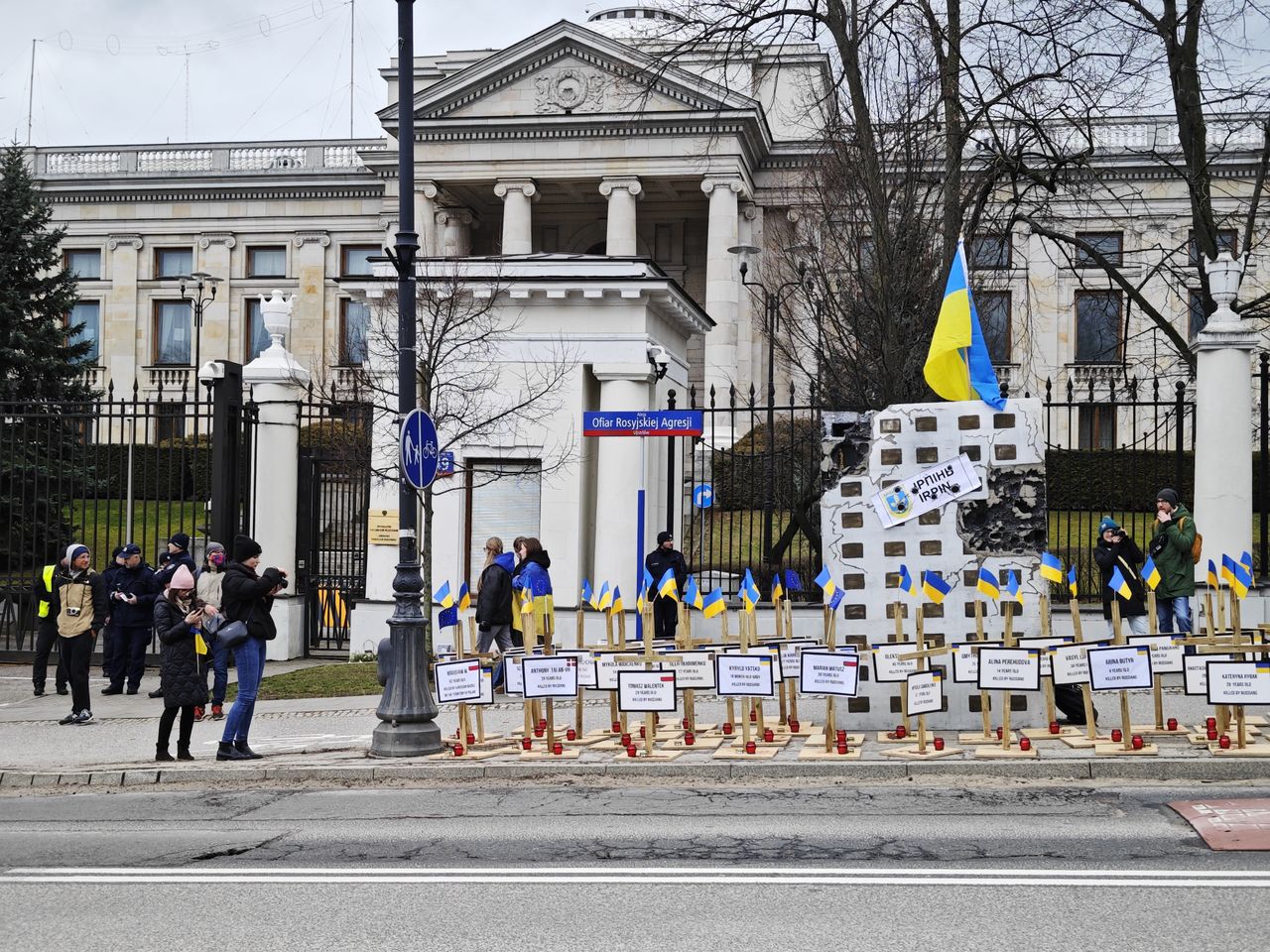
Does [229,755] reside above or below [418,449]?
below

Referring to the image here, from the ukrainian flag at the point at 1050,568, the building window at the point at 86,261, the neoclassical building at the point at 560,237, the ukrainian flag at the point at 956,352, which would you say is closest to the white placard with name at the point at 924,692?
the ukrainian flag at the point at 1050,568

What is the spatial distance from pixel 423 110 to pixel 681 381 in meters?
28.1

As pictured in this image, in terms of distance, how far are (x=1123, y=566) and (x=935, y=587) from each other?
4.19m

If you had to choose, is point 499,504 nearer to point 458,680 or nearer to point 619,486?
point 619,486

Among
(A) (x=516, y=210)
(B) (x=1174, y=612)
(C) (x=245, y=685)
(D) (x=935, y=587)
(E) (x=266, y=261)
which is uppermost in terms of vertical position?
(E) (x=266, y=261)

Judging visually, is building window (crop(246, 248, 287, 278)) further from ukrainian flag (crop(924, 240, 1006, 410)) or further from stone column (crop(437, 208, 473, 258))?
ukrainian flag (crop(924, 240, 1006, 410))

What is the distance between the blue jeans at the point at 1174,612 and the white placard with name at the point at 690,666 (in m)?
6.00

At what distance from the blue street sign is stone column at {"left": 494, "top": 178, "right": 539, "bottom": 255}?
119 feet

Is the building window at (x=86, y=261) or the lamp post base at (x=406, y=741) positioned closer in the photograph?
the lamp post base at (x=406, y=741)

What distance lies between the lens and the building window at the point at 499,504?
19.0 m

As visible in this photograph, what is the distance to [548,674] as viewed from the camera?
12211 mm

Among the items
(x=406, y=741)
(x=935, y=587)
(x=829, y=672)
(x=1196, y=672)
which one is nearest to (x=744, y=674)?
(x=829, y=672)

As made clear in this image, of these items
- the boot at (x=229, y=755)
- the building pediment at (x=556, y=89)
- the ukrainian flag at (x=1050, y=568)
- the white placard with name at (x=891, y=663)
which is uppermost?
the building pediment at (x=556, y=89)

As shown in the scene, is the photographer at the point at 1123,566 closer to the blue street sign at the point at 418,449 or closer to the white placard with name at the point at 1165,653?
the white placard with name at the point at 1165,653
